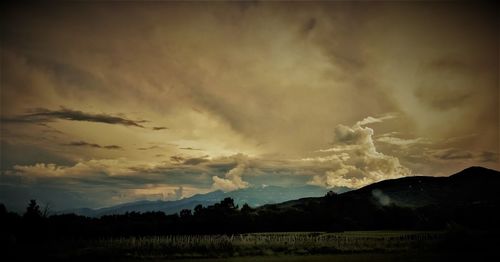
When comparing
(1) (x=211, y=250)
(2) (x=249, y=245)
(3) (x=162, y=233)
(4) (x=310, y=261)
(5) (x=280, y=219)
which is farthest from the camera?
(5) (x=280, y=219)

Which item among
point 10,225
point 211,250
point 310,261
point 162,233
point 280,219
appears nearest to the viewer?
point 310,261

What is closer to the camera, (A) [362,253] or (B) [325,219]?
(A) [362,253]

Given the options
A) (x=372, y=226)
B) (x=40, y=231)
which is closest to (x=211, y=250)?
(x=40, y=231)

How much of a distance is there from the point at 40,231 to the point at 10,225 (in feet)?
21.7

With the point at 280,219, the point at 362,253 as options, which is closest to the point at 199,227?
the point at 280,219

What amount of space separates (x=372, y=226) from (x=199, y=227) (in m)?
59.0

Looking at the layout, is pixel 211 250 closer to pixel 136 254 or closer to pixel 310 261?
pixel 136 254

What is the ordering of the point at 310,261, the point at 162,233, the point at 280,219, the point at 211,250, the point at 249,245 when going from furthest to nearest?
1. the point at 280,219
2. the point at 162,233
3. the point at 249,245
4. the point at 211,250
5. the point at 310,261

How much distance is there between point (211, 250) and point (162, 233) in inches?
2549

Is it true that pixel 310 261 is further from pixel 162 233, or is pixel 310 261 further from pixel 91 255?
pixel 162 233

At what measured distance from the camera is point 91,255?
46.2m

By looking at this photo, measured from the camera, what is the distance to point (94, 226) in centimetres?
10938

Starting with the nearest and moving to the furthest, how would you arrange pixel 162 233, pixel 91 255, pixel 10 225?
1. pixel 91 255
2. pixel 10 225
3. pixel 162 233

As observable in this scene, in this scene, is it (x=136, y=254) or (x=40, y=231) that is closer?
(x=136, y=254)
